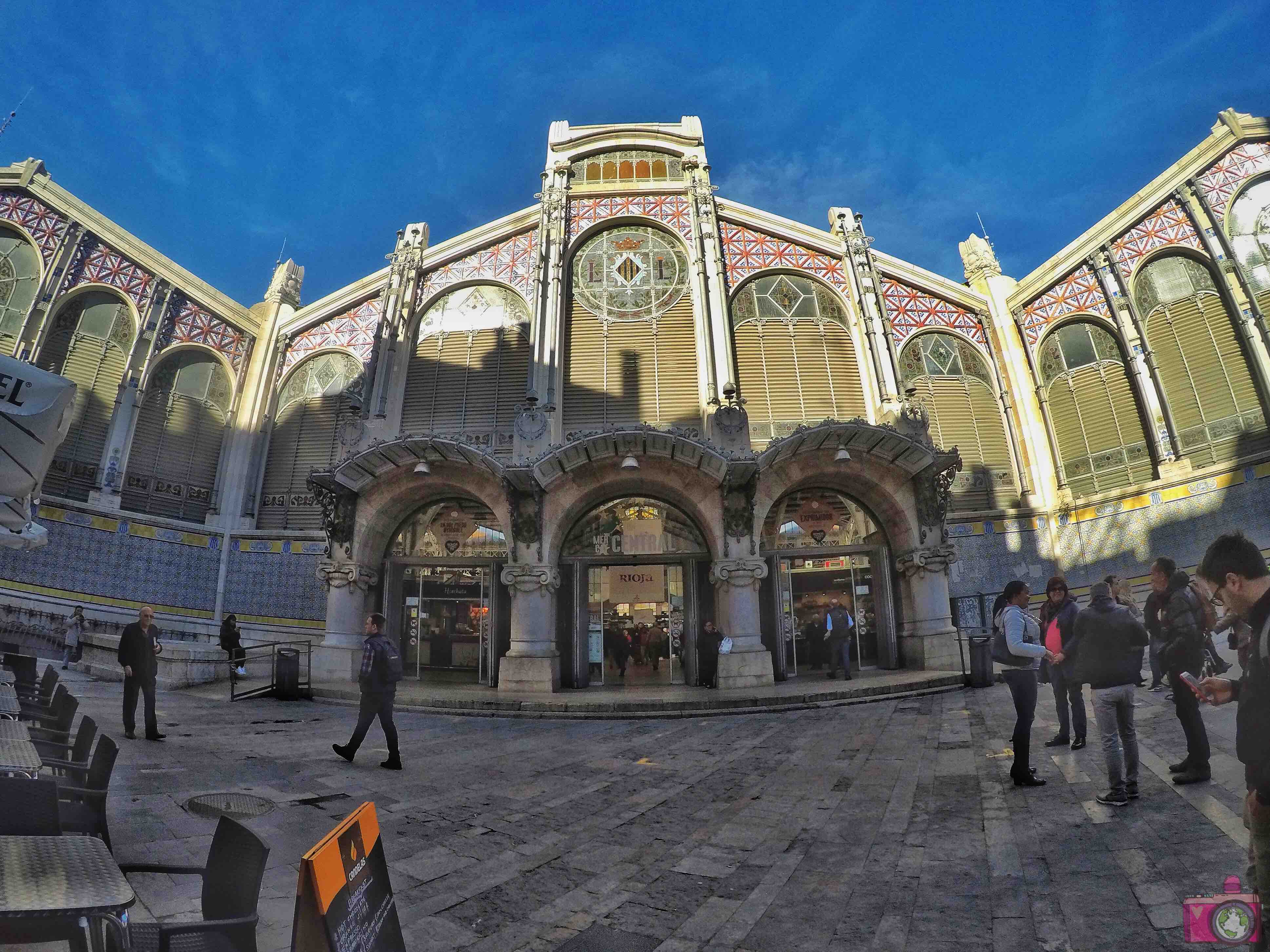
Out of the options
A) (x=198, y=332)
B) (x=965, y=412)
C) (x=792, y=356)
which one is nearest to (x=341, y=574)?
(x=198, y=332)

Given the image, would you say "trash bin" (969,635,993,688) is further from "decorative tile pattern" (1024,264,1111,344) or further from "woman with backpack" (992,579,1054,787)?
"decorative tile pattern" (1024,264,1111,344)

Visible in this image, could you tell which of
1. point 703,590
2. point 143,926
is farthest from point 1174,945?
point 703,590

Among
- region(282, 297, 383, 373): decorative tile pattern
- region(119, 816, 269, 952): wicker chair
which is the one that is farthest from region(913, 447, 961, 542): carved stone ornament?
region(282, 297, 383, 373): decorative tile pattern

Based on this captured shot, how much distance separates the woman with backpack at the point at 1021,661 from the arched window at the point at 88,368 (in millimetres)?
23807

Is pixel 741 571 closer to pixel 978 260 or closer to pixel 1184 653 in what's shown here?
pixel 1184 653

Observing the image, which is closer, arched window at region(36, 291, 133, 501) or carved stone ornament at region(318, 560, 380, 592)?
carved stone ornament at region(318, 560, 380, 592)

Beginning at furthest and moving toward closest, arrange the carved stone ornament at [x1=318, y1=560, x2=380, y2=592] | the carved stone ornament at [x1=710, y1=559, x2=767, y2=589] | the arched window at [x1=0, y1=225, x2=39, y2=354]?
the arched window at [x1=0, y1=225, x2=39, y2=354] → the carved stone ornament at [x1=318, y1=560, x2=380, y2=592] → the carved stone ornament at [x1=710, y1=559, x2=767, y2=589]

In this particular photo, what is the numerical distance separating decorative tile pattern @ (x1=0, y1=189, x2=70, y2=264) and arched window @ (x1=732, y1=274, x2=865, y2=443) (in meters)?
22.3

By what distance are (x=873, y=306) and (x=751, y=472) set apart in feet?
29.2

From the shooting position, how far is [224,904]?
85.8 inches

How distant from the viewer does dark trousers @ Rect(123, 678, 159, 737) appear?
27.4ft

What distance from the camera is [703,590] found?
17.4m

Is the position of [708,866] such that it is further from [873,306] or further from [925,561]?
[873,306]

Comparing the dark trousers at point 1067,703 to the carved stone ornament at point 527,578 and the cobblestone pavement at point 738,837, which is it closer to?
the cobblestone pavement at point 738,837
